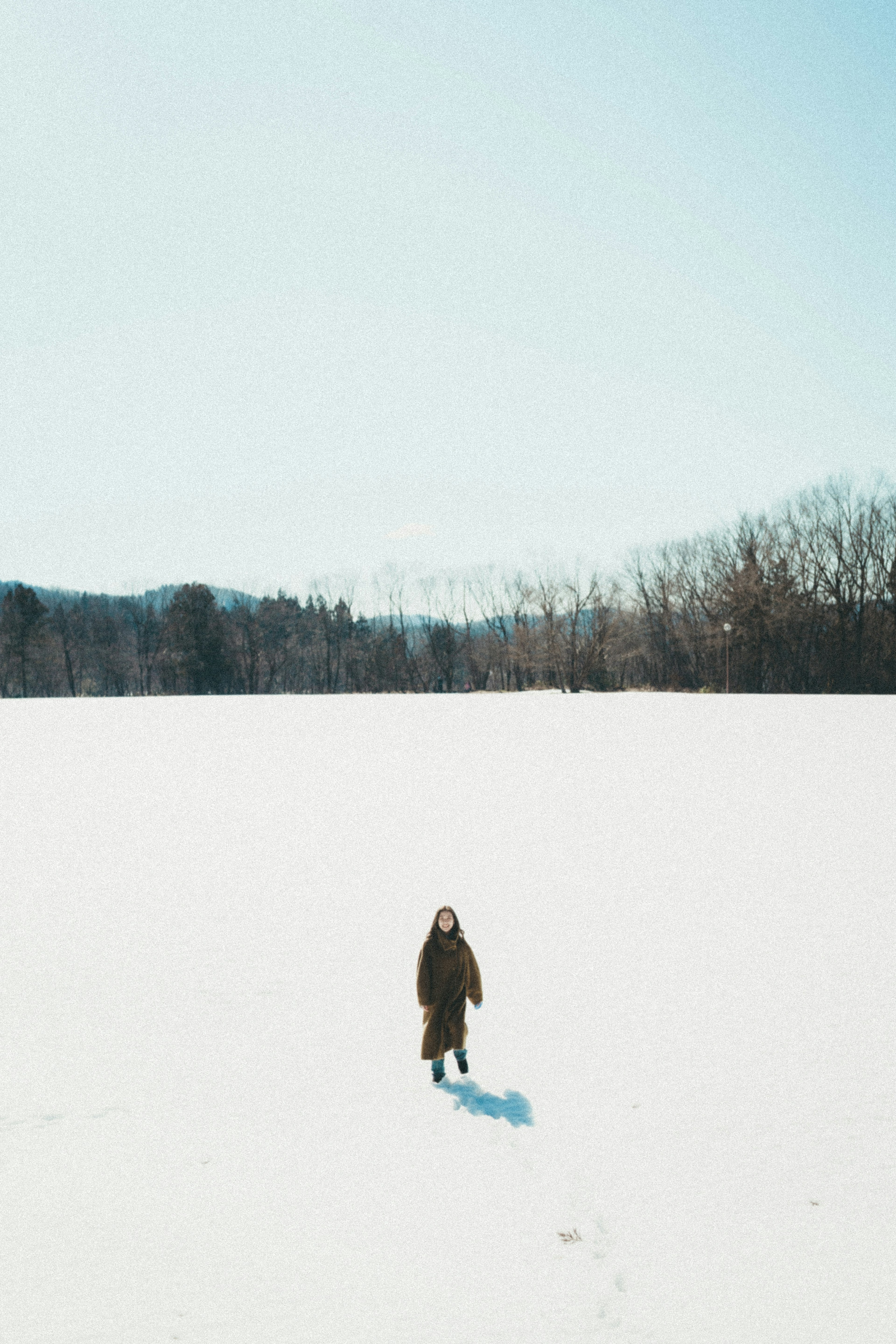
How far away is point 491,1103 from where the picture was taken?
5.16 m

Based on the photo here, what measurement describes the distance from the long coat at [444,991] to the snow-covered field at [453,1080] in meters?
0.33

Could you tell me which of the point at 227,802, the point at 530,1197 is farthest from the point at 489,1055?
the point at 227,802

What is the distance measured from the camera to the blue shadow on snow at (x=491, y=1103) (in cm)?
498

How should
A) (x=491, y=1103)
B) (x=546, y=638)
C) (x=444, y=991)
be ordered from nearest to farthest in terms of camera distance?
1. (x=491, y=1103)
2. (x=444, y=991)
3. (x=546, y=638)

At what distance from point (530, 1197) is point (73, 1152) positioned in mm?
2724

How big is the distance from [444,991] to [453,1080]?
0.66 meters

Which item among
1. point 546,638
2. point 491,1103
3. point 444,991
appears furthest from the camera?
point 546,638

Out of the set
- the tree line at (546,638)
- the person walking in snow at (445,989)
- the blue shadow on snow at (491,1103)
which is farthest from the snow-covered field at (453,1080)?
the tree line at (546,638)

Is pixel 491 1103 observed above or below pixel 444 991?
below

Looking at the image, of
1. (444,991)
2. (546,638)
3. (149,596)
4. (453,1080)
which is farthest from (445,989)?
(149,596)

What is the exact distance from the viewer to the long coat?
17.8 feet

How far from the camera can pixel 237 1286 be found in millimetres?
3564

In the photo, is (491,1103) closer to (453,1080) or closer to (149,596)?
(453,1080)

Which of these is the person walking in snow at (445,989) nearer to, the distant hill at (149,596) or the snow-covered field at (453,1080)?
the snow-covered field at (453,1080)
